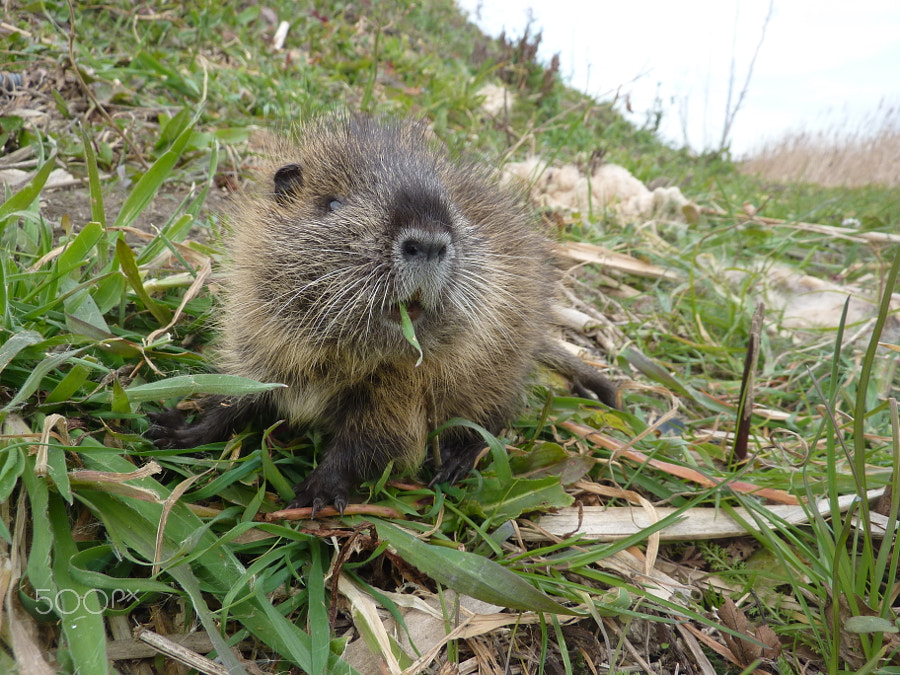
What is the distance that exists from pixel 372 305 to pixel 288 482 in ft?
2.86

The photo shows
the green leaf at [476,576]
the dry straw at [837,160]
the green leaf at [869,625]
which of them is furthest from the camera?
the dry straw at [837,160]

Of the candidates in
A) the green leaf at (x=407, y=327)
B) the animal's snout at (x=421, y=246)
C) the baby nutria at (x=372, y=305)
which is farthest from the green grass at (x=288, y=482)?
the animal's snout at (x=421, y=246)

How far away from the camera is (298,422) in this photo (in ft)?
7.86

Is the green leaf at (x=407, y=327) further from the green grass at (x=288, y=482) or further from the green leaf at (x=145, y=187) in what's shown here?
the green leaf at (x=145, y=187)

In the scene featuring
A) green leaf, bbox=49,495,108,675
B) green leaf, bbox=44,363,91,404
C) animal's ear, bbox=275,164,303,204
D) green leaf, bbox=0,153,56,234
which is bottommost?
green leaf, bbox=49,495,108,675

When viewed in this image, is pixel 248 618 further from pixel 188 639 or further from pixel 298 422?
pixel 298 422

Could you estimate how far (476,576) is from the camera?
5.91ft

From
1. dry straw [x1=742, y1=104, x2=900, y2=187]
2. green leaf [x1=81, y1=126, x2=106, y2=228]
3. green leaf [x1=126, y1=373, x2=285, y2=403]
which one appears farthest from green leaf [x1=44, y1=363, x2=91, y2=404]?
dry straw [x1=742, y1=104, x2=900, y2=187]

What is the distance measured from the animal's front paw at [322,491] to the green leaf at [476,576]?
0.30m

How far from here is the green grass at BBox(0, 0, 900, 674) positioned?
1.71m

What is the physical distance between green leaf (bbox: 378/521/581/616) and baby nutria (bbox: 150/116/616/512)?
1.18ft

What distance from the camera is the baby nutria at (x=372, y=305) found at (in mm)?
1899

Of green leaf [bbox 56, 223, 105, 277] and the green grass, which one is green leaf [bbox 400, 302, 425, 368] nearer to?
the green grass

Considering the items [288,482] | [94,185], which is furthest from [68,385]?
[94,185]
